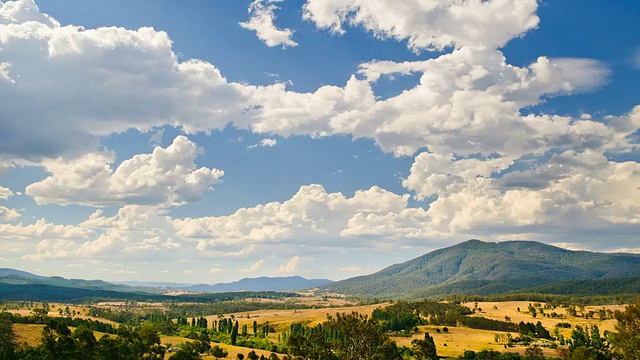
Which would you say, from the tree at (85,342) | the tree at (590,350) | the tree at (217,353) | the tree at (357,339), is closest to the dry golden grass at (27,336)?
the tree at (217,353)

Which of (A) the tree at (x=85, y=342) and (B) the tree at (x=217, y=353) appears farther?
(B) the tree at (x=217, y=353)

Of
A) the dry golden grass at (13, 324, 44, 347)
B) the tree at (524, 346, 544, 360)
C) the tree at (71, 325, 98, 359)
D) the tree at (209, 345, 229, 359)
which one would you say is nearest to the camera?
the tree at (71, 325, 98, 359)

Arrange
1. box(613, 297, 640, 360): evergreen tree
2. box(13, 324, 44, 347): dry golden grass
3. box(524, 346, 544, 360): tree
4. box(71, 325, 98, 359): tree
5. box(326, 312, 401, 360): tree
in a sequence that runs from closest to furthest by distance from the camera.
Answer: box(326, 312, 401, 360): tree → box(71, 325, 98, 359): tree → box(613, 297, 640, 360): evergreen tree → box(524, 346, 544, 360): tree → box(13, 324, 44, 347): dry golden grass

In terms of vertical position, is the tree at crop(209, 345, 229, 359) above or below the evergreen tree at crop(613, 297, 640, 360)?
below

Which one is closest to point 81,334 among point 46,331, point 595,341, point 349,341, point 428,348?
point 46,331

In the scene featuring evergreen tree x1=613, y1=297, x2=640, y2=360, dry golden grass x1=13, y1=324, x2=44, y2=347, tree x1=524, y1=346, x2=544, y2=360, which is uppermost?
evergreen tree x1=613, y1=297, x2=640, y2=360

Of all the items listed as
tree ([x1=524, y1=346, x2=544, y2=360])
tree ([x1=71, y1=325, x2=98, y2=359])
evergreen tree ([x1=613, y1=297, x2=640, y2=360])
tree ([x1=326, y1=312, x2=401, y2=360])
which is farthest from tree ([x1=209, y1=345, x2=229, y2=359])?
evergreen tree ([x1=613, y1=297, x2=640, y2=360])

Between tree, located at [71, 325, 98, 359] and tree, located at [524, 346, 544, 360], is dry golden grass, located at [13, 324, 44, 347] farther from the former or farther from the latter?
tree, located at [524, 346, 544, 360]

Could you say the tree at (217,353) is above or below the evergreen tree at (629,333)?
below

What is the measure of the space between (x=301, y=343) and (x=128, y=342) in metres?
37.7

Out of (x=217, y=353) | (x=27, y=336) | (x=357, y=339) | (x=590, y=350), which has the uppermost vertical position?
(x=357, y=339)

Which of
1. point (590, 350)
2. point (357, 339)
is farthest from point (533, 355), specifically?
point (357, 339)

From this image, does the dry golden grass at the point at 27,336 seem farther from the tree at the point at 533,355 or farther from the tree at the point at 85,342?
the tree at the point at 533,355

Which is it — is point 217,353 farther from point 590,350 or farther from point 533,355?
point 590,350
